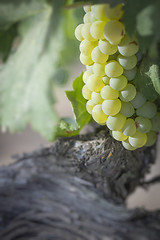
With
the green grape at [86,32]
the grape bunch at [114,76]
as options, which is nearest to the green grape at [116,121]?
the grape bunch at [114,76]

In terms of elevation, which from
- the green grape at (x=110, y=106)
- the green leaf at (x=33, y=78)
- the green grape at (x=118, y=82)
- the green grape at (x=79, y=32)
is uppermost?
the green grape at (x=79, y=32)

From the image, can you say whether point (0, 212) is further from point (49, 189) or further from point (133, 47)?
point (133, 47)

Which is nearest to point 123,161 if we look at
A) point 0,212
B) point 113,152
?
point 113,152

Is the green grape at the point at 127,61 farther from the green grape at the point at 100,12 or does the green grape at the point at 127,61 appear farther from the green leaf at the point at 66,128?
the green leaf at the point at 66,128

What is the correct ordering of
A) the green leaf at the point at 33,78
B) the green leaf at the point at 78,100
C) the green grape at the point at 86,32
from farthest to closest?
the green leaf at the point at 78,100
the green grape at the point at 86,32
the green leaf at the point at 33,78

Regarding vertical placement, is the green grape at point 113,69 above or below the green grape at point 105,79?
below

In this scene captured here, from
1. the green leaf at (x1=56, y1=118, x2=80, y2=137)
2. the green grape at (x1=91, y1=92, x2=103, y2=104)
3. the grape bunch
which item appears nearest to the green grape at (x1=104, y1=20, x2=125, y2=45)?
the grape bunch
